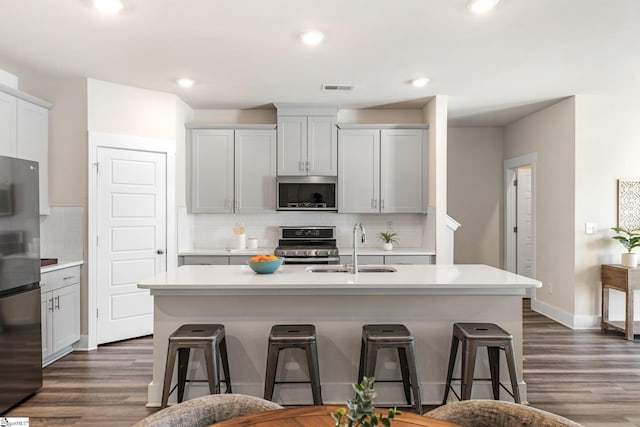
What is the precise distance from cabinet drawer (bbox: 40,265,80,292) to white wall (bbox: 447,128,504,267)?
197 inches

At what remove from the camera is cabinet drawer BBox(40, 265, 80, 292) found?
3685 mm

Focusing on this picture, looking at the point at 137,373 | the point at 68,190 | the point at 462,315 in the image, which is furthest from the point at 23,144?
the point at 462,315

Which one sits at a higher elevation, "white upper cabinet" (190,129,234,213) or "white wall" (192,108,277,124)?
"white wall" (192,108,277,124)

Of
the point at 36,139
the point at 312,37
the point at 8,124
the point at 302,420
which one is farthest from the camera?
the point at 36,139

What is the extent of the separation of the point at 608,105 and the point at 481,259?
271 cm

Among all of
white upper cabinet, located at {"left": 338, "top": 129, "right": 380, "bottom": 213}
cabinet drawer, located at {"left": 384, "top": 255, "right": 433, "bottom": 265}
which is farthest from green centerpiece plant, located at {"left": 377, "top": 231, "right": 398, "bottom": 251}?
white upper cabinet, located at {"left": 338, "top": 129, "right": 380, "bottom": 213}

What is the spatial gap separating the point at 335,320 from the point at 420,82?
262cm

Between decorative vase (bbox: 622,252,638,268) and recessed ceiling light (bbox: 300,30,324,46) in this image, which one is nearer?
recessed ceiling light (bbox: 300,30,324,46)

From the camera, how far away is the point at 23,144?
389 cm

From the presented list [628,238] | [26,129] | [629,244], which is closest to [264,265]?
[26,129]

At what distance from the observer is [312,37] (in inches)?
127

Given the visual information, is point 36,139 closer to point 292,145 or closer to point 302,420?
point 292,145

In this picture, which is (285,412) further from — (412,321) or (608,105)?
(608,105)

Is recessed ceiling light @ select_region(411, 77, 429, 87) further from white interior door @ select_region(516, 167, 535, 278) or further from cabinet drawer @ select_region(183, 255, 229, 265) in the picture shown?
white interior door @ select_region(516, 167, 535, 278)
